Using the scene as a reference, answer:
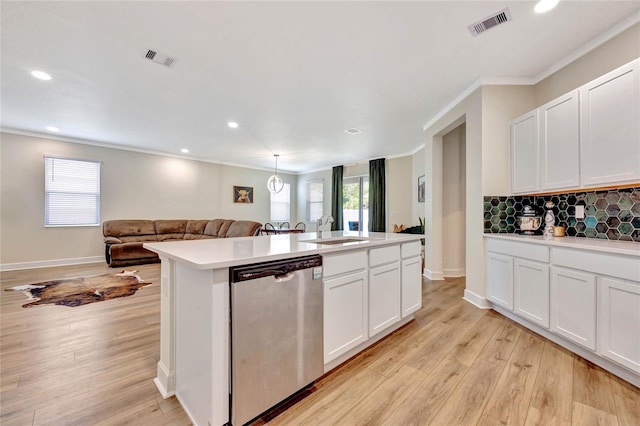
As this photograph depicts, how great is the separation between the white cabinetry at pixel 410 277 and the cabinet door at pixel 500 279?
2.95ft

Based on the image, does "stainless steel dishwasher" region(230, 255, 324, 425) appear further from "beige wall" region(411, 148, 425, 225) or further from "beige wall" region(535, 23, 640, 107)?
"beige wall" region(411, 148, 425, 225)

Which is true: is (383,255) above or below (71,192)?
below

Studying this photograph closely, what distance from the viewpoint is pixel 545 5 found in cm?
194

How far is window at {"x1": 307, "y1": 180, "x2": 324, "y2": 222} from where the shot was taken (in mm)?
9211

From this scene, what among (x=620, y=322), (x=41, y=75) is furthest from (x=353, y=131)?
(x=41, y=75)

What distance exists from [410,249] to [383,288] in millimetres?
613

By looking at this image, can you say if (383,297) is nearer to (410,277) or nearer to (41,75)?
(410,277)

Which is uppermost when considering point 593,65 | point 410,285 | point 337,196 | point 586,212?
point 593,65

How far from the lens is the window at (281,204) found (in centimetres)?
931

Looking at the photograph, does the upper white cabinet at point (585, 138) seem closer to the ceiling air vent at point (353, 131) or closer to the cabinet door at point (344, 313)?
the cabinet door at point (344, 313)

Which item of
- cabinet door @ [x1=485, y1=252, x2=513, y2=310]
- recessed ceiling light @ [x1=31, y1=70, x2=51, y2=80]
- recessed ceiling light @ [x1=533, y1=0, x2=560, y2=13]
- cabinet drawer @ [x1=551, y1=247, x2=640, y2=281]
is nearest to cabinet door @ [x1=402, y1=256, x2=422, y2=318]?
cabinet door @ [x1=485, y1=252, x2=513, y2=310]

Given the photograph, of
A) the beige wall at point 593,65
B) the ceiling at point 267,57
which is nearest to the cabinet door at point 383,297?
the ceiling at point 267,57

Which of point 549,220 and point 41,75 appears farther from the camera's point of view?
point 41,75

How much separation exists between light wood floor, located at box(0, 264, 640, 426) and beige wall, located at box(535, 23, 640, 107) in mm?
2527
